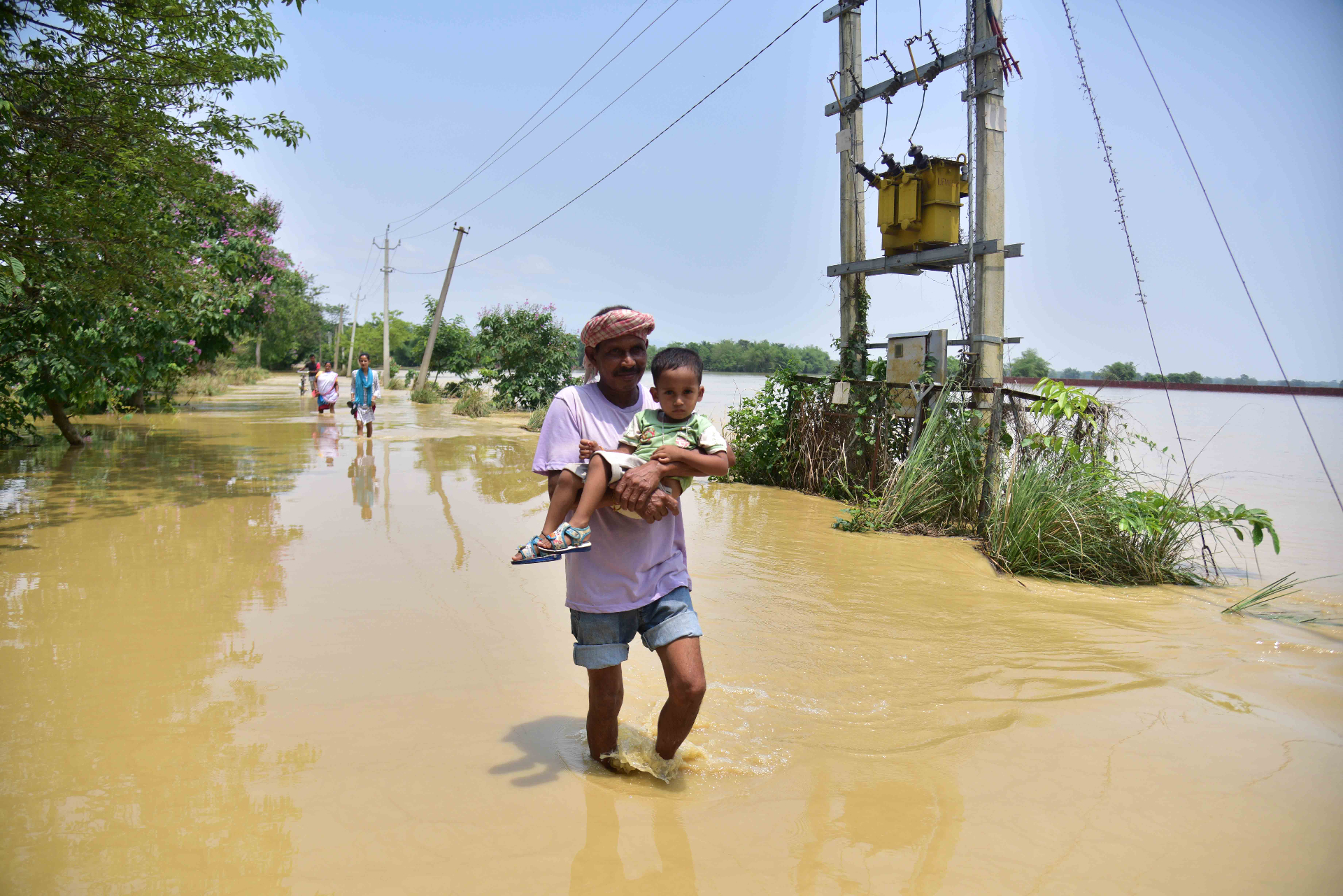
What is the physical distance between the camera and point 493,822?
3025mm

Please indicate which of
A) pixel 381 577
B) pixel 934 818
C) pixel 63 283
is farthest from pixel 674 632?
pixel 63 283

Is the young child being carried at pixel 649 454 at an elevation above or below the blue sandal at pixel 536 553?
above

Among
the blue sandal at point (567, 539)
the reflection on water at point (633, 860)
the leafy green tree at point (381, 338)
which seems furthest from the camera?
the leafy green tree at point (381, 338)

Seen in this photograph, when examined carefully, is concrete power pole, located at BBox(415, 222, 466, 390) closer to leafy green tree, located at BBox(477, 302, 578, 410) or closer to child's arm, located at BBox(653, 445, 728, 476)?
leafy green tree, located at BBox(477, 302, 578, 410)

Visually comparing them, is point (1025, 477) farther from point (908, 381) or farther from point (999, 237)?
point (999, 237)

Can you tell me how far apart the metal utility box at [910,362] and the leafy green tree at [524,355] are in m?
17.2

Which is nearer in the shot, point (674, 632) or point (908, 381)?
point (674, 632)

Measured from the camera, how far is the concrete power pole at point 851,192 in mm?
10508

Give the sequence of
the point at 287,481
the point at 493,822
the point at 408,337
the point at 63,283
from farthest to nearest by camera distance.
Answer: the point at 408,337
the point at 287,481
the point at 63,283
the point at 493,822

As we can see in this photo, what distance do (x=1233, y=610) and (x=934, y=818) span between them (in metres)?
4.42

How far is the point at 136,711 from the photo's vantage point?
384cm

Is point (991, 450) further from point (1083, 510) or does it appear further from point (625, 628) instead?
point (625, 628)

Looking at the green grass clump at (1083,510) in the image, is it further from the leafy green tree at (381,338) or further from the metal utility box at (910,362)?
the leafy green tree at (381,338)

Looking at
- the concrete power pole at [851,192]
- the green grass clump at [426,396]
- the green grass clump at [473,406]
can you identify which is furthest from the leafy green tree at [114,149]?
the green grass clump at [426,396]
